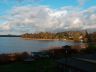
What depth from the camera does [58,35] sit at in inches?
5969

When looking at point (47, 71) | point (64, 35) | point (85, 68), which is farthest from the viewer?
point (64, 35)

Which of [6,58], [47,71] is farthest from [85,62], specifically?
[6,58]

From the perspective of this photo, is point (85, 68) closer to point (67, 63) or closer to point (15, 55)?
point (67, 63)

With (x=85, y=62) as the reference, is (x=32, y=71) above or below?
below

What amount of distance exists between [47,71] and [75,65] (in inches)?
195

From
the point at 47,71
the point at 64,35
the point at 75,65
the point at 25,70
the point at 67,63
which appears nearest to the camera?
the point at 75,65

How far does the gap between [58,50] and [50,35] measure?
388ft

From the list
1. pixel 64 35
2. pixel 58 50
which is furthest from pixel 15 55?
pixel 64 35

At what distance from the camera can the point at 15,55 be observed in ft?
99.5

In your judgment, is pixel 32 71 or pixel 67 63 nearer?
pixel 67 63

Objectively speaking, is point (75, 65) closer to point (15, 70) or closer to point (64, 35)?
point (15, 70)

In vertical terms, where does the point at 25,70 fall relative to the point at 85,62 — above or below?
below

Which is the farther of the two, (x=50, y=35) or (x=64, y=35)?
(x=50, y=35)

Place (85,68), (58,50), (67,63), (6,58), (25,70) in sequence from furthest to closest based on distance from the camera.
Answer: (58,50) → (6,58) → (25,70) → (67,63) → (85,68)
